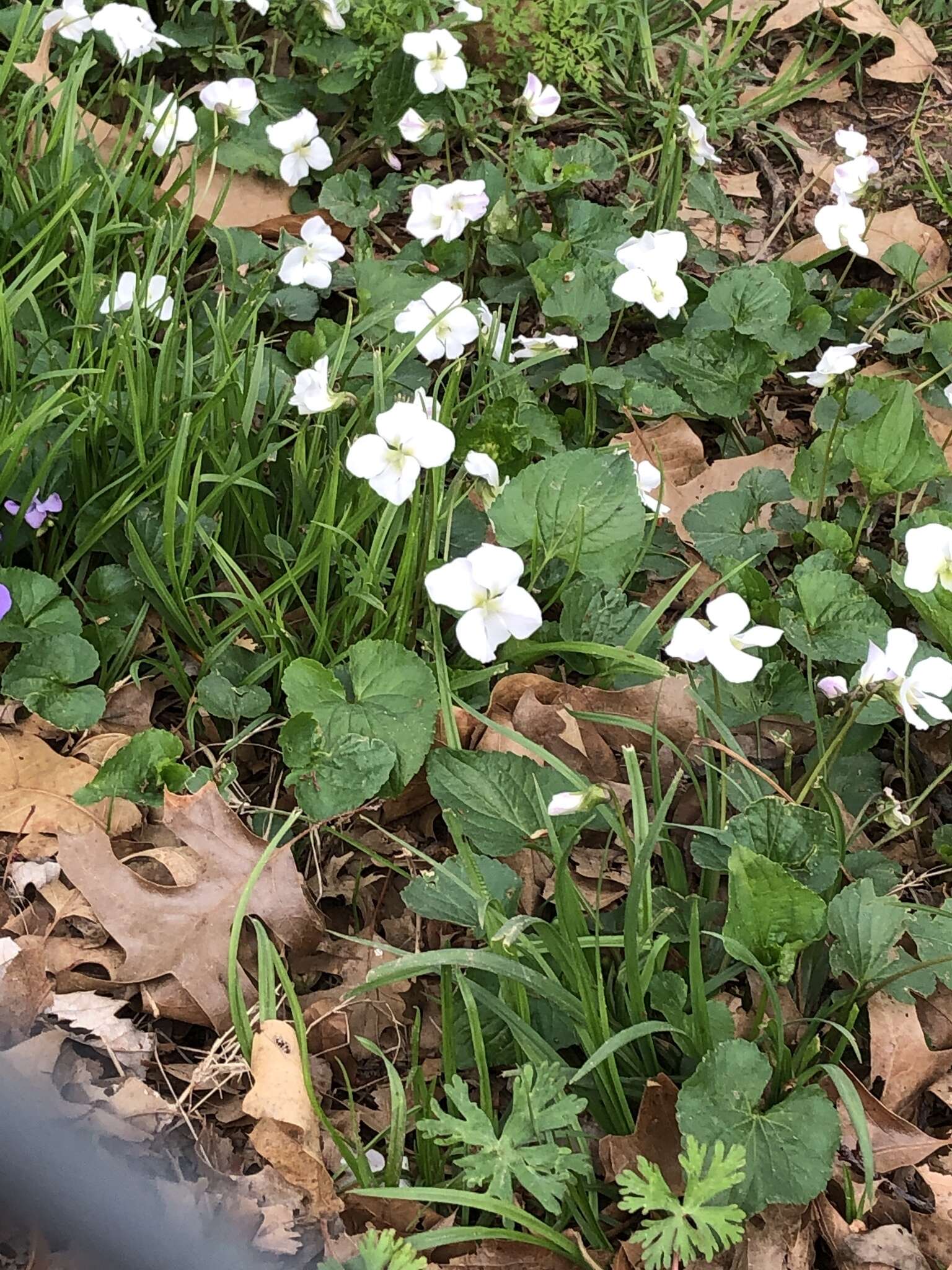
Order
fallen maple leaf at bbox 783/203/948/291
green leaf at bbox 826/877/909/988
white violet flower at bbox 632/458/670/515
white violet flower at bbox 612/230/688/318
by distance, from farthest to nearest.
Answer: fallen maple leaf at bbox 783/203/948/291, white violet flower at bbox 612/230/688/318, white violet flower at bbox 632/458/670/515, green leaf at bbox 826/877/909/988

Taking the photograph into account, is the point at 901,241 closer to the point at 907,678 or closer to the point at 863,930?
the point at 907,678

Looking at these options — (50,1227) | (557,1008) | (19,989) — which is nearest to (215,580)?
(19,989)

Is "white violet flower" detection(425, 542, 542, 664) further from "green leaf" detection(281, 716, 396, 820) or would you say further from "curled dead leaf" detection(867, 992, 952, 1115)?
"curled dead leaf" detection(867, 992, 952, 1115)

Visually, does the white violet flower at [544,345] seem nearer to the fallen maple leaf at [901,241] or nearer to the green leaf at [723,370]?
the green leaf at [723,370]

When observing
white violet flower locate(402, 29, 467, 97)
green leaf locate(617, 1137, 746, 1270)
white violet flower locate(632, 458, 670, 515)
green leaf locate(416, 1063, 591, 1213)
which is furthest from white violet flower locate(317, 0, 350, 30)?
green leaf locate(617, 1137, 746, 1270)

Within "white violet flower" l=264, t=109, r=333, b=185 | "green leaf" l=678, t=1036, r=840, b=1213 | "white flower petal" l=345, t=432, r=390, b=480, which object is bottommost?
"green leaf" l=678, t=1036, r=840, b=1213

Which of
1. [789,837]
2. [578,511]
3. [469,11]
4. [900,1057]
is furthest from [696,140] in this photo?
[900,1057]
